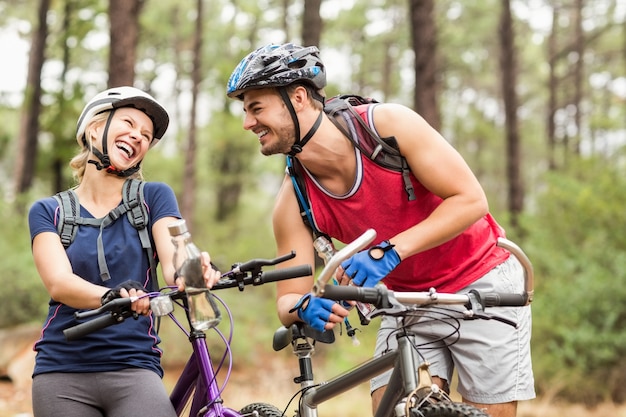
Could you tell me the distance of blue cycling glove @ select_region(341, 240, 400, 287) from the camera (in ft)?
8.99

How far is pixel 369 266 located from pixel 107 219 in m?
1.11

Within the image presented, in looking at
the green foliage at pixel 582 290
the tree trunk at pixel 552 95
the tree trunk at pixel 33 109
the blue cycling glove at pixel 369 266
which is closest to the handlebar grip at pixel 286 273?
the blue cycling glove at pixel 369 266

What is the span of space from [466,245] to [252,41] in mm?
23568

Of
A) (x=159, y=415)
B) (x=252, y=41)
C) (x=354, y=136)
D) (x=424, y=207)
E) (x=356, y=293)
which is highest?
(x=252, y=41)

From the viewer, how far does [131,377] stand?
298 cm

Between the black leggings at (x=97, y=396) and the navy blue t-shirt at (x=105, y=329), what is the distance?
0.12 ft

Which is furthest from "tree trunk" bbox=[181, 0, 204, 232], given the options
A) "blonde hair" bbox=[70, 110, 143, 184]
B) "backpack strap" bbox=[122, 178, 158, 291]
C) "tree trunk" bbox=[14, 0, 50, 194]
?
"backpack strap" bbox=[122, 178, 158, 291]

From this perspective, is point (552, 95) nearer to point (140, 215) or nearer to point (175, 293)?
point (140, 215)

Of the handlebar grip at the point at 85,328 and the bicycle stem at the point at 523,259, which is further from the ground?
the bicycle stem at the point at 523,259

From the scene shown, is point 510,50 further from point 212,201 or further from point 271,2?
point 212,201

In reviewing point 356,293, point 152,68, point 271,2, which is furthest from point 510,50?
point 356,293

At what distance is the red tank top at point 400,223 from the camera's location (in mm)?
3309

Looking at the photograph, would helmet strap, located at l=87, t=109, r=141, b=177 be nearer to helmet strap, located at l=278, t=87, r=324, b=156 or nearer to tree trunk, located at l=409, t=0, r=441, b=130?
helmet strap, located at l=278, t=87, r=324, b=156

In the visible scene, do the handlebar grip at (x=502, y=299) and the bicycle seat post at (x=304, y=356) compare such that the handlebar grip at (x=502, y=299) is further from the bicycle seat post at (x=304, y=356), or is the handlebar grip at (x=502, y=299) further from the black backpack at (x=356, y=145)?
the bicycle seat post at (x=304, y=356)
